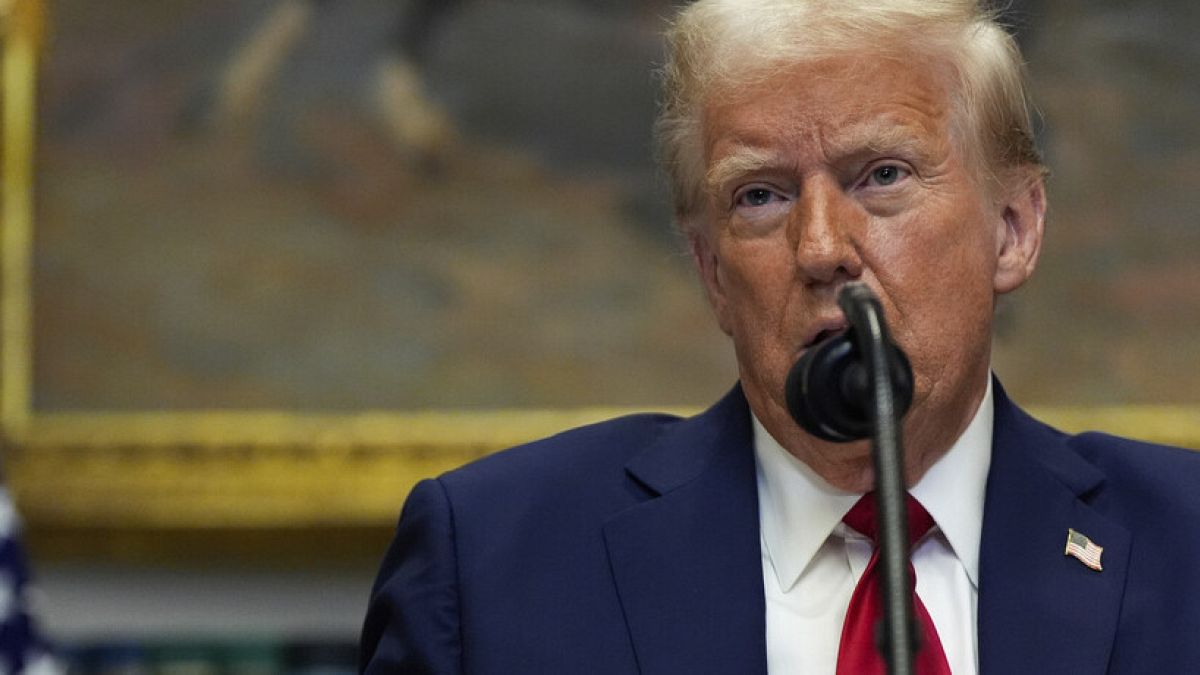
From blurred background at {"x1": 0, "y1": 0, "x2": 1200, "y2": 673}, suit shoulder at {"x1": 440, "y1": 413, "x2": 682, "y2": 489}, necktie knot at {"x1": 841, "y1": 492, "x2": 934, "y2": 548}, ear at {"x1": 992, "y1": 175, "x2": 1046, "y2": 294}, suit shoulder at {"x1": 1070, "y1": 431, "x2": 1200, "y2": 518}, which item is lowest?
necktie knot at {"x1": 841, "y1": 492, "x2": 934, "y2": 548}

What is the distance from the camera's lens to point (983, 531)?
273cm

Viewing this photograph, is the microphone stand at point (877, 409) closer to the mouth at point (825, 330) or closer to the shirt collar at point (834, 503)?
the mouth at point (825, 330)

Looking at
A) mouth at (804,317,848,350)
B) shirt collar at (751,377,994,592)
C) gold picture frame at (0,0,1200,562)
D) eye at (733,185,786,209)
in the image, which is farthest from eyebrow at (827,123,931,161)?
gold picture frame at (0,0,1200,562)

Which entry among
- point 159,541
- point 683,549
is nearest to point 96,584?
point 159,541

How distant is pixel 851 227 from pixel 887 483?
2.51 feet

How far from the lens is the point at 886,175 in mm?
2660

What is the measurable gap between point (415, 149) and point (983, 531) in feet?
10.0

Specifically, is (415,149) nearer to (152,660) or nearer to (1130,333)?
(152,660)

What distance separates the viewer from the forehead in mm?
2631

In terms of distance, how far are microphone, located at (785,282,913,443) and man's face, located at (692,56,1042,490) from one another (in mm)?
494

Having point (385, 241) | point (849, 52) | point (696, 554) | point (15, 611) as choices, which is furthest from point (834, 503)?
point (385, 241)

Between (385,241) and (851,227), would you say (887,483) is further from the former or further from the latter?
(385,241)

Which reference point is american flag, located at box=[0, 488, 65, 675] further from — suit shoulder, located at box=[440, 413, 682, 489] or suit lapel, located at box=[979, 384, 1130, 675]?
suit lapel, located at box=[979, 384, 1130, 675]

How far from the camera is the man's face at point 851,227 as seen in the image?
8.50ft
